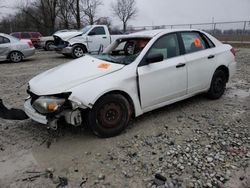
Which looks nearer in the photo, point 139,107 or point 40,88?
point 40,88

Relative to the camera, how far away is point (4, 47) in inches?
415

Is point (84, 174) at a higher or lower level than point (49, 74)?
lower

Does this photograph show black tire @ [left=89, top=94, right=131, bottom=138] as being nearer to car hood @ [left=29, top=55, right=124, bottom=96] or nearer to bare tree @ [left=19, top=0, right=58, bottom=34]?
car hood @ [left=29, top=55, right=124, bottom=96]

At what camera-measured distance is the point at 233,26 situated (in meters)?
20.9

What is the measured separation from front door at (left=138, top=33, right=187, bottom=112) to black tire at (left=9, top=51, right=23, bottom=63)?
375 inches

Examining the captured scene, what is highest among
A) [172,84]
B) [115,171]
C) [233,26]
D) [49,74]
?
[233,26]

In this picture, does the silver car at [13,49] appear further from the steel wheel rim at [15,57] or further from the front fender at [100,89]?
the front fender at [100,89]

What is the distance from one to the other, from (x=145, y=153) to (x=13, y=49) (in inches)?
404

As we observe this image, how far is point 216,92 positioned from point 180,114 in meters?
1.17

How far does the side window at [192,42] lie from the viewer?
4.07 m

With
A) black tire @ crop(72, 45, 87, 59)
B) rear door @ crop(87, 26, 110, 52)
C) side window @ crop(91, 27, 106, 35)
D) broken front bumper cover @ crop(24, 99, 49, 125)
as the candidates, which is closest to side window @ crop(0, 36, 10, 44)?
black tire @ crop(72, 45, 87, 59)

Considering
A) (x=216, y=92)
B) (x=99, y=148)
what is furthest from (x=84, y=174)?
(x=216, y=92)

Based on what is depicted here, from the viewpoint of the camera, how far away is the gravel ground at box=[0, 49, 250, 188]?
7.93 ft

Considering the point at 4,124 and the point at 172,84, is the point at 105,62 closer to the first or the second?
the point at 172,84
